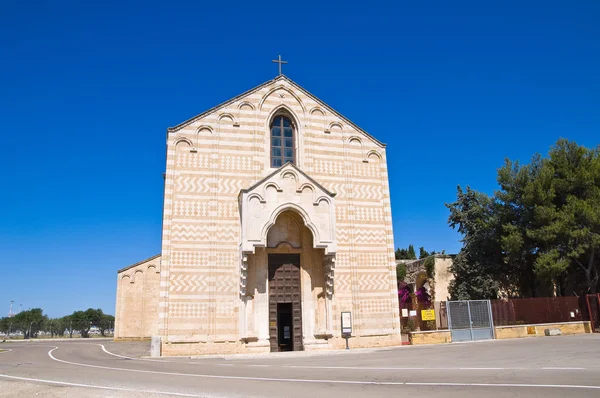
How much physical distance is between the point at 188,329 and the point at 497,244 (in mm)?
23767

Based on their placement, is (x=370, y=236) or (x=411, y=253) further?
(x=411, y=253)

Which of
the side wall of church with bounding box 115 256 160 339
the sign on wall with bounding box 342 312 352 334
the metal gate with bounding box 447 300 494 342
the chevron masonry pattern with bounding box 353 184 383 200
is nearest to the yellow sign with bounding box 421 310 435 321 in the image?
the metal gate with bounding box 447 300 494 342

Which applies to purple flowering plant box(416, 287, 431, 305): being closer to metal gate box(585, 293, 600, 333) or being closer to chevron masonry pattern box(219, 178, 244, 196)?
metal gate box(585, 293, 600, 333)

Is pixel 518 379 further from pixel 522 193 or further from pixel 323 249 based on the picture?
pixel 522 193

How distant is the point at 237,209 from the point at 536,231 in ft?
66.2

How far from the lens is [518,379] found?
10.4m

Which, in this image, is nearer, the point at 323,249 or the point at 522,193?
the point at 323,249

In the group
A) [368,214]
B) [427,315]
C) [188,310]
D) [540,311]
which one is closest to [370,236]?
[368,214]

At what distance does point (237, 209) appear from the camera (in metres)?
22.7

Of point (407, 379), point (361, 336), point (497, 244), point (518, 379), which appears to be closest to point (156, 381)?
point (407, 379)

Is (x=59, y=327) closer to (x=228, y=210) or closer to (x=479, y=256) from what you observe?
(x=228, y=210)

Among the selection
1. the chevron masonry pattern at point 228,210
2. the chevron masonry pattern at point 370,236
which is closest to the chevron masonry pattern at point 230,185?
the chevron masonry pattern at point 228,210

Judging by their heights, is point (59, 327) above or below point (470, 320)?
below

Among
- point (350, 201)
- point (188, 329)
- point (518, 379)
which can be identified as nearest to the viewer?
point (518, 379)
